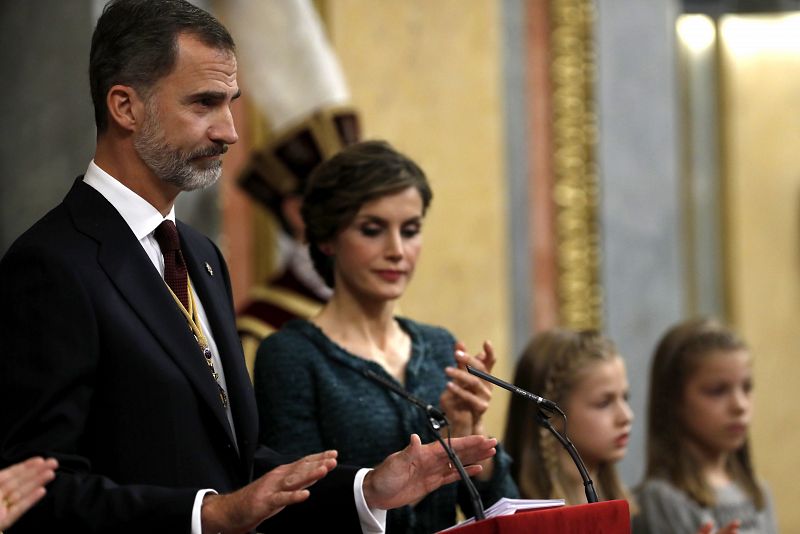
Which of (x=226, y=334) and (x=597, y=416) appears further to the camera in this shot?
(x=597, y=416)

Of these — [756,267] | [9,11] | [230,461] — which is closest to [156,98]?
[230,461]

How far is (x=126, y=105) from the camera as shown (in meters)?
2.66

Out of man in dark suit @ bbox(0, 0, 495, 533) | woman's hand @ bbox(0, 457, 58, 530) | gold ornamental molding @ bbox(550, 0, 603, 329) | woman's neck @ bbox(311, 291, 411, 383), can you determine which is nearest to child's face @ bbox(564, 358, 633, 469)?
woman's neck @ bbox(311, 291, 411, 383)

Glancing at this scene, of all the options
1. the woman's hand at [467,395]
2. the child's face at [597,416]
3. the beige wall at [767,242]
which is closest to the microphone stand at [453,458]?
the woman's hand at [467,395]

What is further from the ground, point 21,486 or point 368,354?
point 368,354

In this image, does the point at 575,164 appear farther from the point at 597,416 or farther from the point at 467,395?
the point at 467,395

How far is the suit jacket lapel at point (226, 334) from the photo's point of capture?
9.08 feet

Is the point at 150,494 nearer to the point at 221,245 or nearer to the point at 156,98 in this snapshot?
the point at 156,98

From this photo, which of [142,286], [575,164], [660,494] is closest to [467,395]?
[142,286]

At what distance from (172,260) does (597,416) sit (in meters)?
1.60

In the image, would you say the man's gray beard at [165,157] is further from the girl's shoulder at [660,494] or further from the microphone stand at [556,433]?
the girl's shoulder at [660,494]

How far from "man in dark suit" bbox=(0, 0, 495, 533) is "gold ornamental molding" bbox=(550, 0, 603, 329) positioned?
3.68 meters

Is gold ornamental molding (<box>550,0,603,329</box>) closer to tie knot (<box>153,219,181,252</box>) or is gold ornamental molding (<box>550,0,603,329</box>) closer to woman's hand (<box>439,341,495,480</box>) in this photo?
woman's hand (<box>439,341,495,480</box>)

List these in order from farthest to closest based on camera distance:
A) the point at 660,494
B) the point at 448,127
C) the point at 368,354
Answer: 1. the point at 448,127
2. the point at 660,494
3. the point at 368,354
